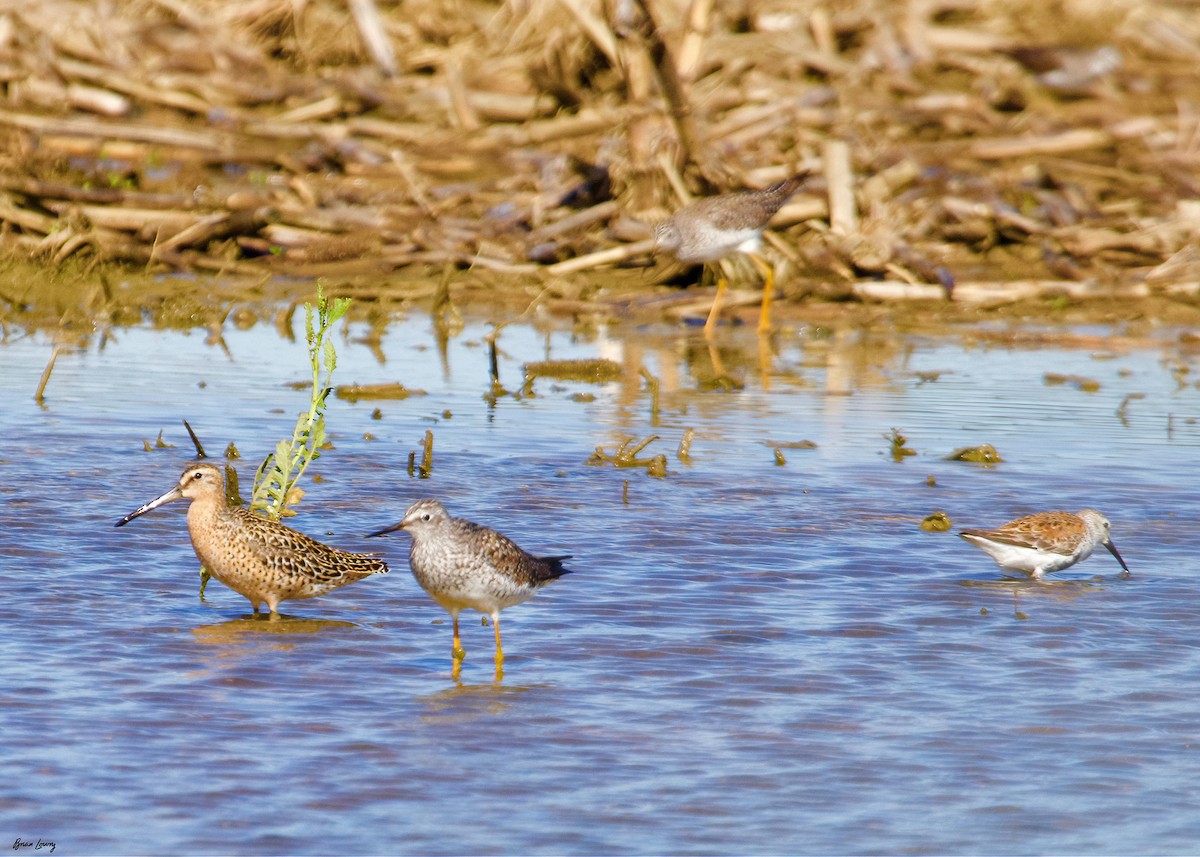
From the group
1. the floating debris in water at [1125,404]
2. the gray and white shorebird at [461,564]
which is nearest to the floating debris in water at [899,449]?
the floating debris in water at [1125,404]

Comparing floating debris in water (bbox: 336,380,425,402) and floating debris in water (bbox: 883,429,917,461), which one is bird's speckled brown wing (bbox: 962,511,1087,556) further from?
floating debris in water (bbox: 336,380,425,402)

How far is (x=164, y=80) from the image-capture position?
26219mm

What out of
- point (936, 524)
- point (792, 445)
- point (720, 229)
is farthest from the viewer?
point (720, 229)

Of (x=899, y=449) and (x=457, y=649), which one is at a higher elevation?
(x=899, y=449)

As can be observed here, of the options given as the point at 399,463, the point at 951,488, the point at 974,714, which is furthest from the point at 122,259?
the point at 974,714

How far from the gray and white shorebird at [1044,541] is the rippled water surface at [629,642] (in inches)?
7.1

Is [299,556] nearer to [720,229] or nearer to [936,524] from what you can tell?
[936,524]

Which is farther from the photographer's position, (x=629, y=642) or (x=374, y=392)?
(x=374, y=392)

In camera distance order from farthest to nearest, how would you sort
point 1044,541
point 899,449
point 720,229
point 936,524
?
1. point 720,229
2. point 899,449
3. point 936,524
4. point 1044,541

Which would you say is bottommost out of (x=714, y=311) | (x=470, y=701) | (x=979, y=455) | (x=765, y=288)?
(x=470, y=701)

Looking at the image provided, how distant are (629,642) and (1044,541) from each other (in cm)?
281

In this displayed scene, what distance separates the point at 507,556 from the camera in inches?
339

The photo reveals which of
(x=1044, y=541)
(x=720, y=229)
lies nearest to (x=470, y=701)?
(x=1044, y=541)

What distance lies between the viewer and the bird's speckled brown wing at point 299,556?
9.24 meters
